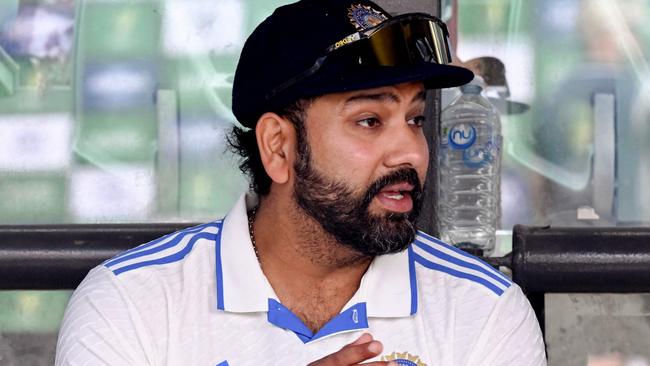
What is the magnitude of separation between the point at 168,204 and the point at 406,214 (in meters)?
1.57

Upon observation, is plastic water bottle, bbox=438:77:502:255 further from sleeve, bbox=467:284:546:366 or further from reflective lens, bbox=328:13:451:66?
reflective lens, bbox=328:13:451:66

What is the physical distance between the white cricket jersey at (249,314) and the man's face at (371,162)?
139mm

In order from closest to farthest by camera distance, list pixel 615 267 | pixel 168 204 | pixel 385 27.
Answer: pixel 385 27
pixel 615 267
pixel 168 204

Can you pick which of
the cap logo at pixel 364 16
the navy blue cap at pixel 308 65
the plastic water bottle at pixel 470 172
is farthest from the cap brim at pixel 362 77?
the plastic water bottle at pixel 470 172

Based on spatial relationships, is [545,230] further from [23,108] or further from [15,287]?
[23,108]

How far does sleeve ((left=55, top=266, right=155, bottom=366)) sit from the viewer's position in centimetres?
238

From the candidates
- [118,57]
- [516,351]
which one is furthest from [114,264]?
[118,57]

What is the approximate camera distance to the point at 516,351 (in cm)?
251

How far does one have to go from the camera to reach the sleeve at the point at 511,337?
2.49m

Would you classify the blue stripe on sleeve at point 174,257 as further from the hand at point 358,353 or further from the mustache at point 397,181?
the hand at point 358,353

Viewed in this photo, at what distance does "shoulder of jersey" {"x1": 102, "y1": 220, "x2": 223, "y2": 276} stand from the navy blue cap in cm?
27

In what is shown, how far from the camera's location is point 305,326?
8.14ft

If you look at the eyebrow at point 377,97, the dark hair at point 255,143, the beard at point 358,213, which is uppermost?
the eyebrow at point 377,97

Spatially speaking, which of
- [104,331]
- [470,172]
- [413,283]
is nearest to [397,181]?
[413,283]
